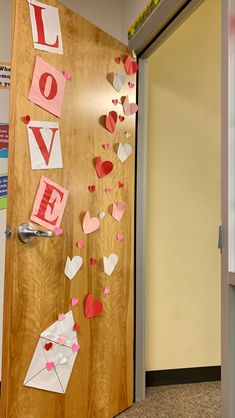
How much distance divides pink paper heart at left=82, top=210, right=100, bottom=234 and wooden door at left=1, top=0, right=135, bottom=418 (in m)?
0.02

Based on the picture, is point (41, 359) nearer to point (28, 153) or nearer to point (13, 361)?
point (13, 361)

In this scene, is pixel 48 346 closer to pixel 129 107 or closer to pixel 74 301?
pixel 74 301

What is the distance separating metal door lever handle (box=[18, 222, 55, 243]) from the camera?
145 centimetres

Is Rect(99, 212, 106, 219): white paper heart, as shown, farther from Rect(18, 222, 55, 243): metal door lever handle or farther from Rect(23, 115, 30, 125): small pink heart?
Rect(23, 115, 30, 125): small pink heart

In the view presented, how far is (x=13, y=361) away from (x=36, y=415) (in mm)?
254

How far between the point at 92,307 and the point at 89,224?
0.37 metres

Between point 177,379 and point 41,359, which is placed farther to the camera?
point 177,379

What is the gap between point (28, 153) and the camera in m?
1.50

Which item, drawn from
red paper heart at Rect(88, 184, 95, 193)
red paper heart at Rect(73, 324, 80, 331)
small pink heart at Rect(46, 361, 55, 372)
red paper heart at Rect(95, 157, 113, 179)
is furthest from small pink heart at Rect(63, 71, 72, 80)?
small pink heart at Rect(46, 361, 55, 372)

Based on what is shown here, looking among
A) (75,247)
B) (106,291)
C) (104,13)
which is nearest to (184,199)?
(106,291)

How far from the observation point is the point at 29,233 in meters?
1.46

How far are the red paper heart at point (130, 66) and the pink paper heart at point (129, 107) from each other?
5.7 inches

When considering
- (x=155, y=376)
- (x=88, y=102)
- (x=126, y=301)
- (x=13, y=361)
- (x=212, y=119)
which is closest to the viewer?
(x=13, y=361)

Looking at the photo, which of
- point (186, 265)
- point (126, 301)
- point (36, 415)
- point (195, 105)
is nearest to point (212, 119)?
point (195, 105)
